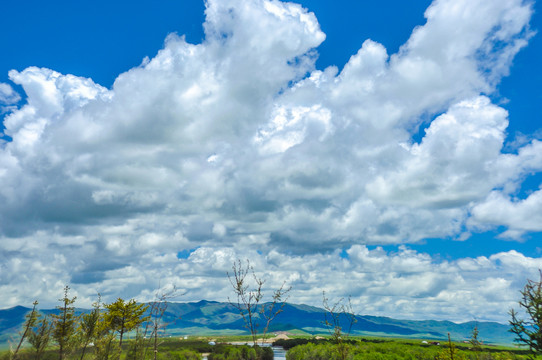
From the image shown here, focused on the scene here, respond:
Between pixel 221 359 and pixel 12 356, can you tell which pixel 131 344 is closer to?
pixel 12 356

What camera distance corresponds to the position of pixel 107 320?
44.3m

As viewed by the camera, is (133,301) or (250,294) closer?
(250,294)

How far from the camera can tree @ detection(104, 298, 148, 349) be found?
44.5 meters

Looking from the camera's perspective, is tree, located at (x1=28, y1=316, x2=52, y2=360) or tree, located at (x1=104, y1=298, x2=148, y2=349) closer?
tree, located at (x1=28, y1=316, x2=52, y2=360)

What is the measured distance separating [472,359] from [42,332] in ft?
286

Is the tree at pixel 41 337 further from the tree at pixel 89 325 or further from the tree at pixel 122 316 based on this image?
the tree at pixel 122 316

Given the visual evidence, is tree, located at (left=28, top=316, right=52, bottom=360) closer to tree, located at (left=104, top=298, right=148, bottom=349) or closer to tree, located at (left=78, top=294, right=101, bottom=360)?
tree, located at (left=78, top=294, right=101, bottom=360)

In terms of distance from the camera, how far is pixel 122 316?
45312 millimetres

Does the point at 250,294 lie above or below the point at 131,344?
above

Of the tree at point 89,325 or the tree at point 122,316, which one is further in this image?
the tree at point 122,316

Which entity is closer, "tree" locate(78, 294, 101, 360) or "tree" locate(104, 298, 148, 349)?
"tree" locate(78, 294, 101, 360)

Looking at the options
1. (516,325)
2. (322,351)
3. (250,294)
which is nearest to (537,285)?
(516,325)

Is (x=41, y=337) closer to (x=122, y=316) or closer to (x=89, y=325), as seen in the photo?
(x=89, y=325)

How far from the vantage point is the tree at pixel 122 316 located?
4447cm
